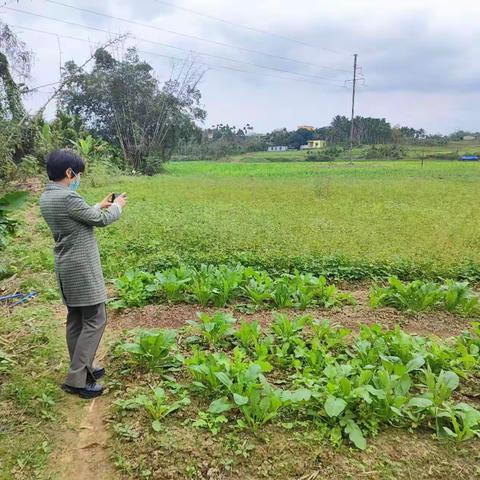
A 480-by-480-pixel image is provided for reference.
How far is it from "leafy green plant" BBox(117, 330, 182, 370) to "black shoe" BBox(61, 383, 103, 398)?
341 mm

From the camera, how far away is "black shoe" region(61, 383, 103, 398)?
3.27 metres

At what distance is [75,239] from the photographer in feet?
10.3

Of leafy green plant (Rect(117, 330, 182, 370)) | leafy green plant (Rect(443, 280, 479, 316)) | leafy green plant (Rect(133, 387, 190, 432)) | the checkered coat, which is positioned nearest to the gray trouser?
the checkered coat

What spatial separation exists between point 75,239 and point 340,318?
108 inches

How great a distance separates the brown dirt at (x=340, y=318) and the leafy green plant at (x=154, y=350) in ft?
2.76

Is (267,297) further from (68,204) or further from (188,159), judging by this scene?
(188,159)

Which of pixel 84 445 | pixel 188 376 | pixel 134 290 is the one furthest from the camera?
pixel 134 290

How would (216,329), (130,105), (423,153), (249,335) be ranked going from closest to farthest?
(249,335)
(216,329)
(130,105)
(423,153)

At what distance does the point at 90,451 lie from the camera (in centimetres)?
275

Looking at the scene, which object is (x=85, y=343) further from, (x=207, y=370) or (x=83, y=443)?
(x=207, y=370)

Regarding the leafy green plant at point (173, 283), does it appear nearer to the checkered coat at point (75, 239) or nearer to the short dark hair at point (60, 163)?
the checkered coat at point (75, 239)

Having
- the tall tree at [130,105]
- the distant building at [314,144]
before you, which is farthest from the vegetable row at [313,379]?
the distant building at [314,144]

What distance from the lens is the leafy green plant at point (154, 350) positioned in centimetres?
352

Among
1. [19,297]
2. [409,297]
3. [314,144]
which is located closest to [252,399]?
[409,297]
